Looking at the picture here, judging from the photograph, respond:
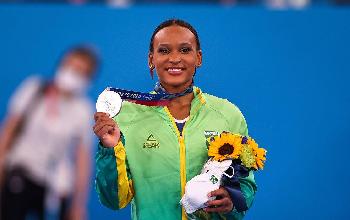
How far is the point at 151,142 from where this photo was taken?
94.0 inches

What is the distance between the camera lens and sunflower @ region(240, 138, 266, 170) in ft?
7.44

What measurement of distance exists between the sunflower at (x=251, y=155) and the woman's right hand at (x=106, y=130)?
0.43 metres

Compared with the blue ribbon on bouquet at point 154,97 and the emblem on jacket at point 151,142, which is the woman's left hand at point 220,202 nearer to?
the emblem on jacket at point 151,142

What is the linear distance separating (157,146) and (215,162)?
24 cm

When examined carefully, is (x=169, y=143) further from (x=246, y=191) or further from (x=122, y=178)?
(x=246, y=191)

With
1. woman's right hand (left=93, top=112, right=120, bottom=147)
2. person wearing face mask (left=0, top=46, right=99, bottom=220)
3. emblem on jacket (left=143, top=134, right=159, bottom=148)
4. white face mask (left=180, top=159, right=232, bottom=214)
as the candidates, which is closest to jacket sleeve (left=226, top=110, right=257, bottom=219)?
white face mask (left=180, top=159, right=232, bottom=214)

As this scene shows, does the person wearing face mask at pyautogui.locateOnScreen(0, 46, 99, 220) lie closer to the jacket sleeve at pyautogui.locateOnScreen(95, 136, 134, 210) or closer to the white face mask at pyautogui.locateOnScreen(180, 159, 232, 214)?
the jacket sleeve at pyautogui.locateOnScreen(95, 136, 134, 210)

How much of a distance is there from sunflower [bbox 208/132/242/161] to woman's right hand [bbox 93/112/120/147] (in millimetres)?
332

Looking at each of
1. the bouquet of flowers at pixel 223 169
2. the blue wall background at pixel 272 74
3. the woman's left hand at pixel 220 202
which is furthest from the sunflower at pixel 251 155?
the blue wall background at pixel 272 74

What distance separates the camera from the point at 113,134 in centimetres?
219

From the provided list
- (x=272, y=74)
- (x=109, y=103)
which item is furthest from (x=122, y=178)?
(x=272, y=74)

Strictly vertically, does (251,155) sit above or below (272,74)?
below

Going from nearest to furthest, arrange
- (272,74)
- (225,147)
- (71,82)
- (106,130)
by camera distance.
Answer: (106,130) → (225,147) → (71,82) → (272,74)

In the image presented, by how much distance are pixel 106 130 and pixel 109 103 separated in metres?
0.13
